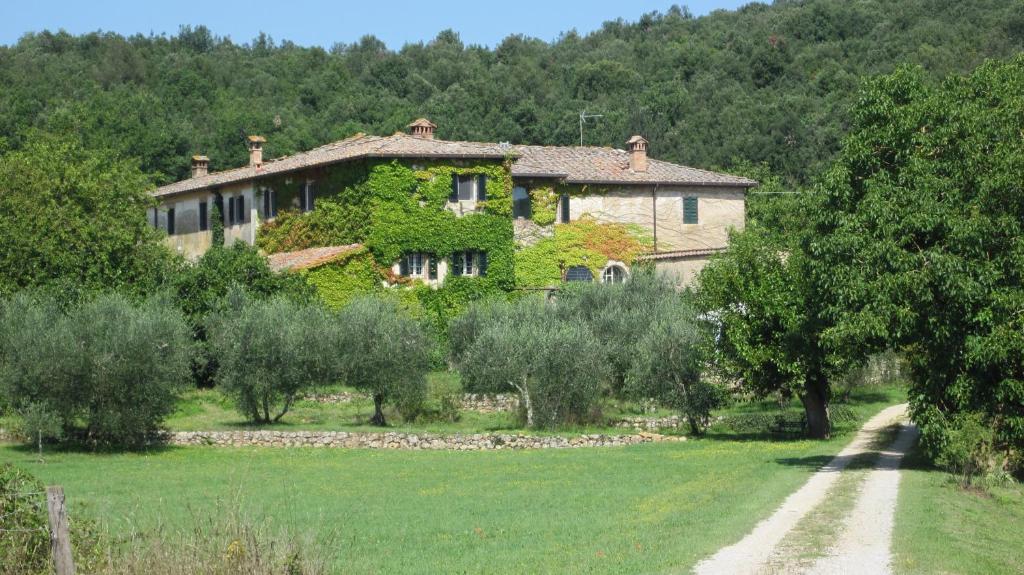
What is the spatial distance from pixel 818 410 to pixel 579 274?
73.9 ft

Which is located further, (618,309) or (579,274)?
(579,274)

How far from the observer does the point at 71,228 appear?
51.4m

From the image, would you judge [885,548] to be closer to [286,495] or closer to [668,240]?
[286,495]

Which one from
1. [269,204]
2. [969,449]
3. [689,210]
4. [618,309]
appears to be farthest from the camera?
[689,210]

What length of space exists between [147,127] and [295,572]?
249 ft

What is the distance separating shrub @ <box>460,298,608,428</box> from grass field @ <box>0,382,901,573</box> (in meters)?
4.23

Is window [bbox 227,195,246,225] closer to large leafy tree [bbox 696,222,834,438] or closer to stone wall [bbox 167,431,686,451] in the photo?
stone wall [bbox 167,431,686,451]

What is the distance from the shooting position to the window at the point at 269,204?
190 feet

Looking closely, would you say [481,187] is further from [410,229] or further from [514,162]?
[410,229]

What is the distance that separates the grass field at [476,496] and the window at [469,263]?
1762 cm

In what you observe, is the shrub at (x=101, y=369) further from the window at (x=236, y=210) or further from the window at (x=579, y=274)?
the window at (x=579, y=274)

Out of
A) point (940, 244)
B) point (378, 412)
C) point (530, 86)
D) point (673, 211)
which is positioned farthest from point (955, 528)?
point (530, 86)

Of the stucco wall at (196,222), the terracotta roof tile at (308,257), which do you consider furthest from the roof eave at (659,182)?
the stucco wall at (196,222)

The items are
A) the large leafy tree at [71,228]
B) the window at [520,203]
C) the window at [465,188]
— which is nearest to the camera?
the large leafy tree at [71,228]
